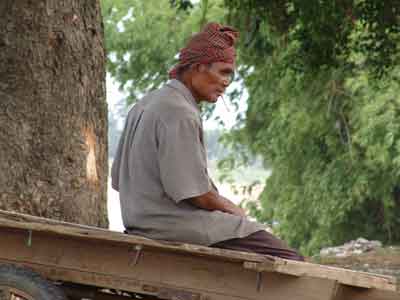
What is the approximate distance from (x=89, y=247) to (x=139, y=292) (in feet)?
1.03

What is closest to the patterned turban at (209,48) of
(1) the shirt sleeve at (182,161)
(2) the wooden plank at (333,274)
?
(1) the shirt sleeve at (182,161)

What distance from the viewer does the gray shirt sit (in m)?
5.05

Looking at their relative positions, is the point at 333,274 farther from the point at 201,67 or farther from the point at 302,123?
the point at 302,123

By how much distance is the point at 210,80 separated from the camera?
538 centimetres

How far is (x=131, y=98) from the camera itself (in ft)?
93.6

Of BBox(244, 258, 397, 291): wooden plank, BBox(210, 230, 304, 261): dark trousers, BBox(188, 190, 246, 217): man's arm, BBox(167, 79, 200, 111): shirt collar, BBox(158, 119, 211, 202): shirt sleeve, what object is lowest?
BBox(244, 258, 397, 291): wooden plank

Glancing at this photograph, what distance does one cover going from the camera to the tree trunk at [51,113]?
7230mm

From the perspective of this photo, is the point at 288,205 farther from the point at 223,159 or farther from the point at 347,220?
the point at 223,159

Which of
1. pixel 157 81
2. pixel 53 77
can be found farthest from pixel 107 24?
pixel 53 77

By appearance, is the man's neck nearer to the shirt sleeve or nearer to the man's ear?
the man's ear

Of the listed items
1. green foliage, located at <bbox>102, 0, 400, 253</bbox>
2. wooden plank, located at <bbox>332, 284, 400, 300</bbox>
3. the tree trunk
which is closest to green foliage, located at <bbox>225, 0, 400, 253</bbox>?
green foliage, located at <bbox>102, 0, 400, 253</bbox>

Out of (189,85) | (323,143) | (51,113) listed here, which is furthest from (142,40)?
(189,85)

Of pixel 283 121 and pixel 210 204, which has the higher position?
pixel 283 121

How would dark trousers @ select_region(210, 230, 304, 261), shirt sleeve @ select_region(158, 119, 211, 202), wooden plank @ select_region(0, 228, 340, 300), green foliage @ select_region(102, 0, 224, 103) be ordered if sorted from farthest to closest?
green foliage @ select_region(102, 0, 224, 103), dark trousers @ select_region(210, 230, 304, 261), shirt sleeve @ select_region(158, 119, 211, 202), wooden plank @ select_region(0, 228, 340, 300)
